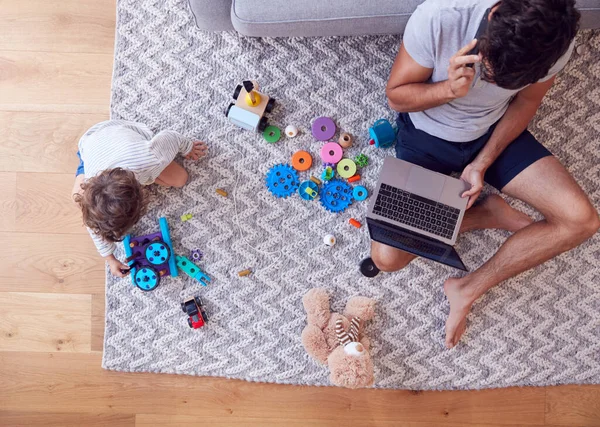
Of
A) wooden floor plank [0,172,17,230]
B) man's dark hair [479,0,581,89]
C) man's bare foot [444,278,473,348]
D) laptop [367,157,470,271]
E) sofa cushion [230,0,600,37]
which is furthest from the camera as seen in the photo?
wooden floor plank [0,172,17,230]

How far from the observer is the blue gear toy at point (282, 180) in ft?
5.10

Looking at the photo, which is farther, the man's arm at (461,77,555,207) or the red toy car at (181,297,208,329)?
the red toy car at (181,297,208,329)

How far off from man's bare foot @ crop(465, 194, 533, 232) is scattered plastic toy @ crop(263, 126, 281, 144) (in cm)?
63

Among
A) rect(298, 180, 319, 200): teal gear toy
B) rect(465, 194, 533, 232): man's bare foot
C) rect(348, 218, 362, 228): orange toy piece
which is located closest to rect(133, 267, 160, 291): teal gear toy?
rect(298, 180, 319, 200): teal gear toy

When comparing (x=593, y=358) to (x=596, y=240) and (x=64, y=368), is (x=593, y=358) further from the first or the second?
(x=64, y=368)

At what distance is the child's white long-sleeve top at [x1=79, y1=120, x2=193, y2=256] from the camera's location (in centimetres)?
A: 136

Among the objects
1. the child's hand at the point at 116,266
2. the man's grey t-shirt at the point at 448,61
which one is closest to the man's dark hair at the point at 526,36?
the man's grey t-shirt at the point at 448,61

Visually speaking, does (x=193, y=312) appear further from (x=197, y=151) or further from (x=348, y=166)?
(x=348, y=166)

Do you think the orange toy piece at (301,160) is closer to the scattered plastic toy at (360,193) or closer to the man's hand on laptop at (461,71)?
the scattered plastic toy at (360,193)

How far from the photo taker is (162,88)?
157cm

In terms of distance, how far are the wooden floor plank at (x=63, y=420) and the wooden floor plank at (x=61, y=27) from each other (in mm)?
1151

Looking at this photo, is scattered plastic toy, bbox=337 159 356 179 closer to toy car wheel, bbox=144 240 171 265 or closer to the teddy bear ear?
the teddy bear ear

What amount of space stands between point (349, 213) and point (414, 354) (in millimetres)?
483

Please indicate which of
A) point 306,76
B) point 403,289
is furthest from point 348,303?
point 306,76
